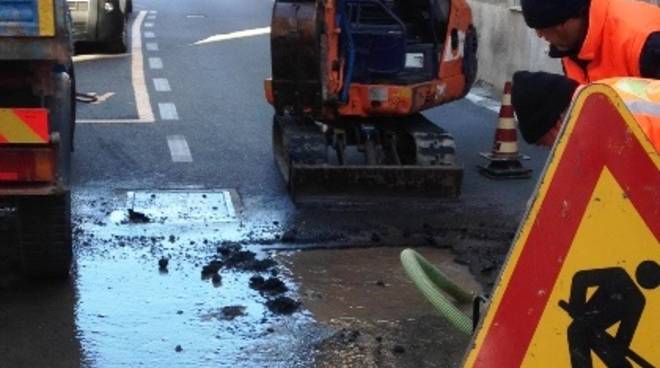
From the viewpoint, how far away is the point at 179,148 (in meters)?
10.0

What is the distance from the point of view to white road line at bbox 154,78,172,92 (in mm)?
13452

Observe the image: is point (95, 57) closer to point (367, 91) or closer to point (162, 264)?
point (367, 91)

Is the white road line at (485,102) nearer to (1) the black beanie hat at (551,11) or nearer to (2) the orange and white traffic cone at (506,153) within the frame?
(2) the orange and white traffic cone at (506,153)

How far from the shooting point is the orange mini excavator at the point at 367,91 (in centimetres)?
797

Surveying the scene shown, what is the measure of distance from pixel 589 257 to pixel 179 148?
7955 millimetres

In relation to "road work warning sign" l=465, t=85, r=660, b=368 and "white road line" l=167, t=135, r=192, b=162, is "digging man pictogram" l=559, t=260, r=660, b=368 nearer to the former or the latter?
"road work warning sign" l=465, t=85, r=660, b=368

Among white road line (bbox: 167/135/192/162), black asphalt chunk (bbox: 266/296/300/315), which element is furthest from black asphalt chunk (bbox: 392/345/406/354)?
white road line (bbox: 167/135/192/162)

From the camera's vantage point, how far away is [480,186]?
29.2 feet

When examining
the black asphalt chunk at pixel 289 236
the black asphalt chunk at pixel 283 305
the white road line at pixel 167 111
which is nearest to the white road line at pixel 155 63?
the white road line at pixel 167 111

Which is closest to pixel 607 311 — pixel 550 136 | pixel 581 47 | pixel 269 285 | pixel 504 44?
pixel 550 136

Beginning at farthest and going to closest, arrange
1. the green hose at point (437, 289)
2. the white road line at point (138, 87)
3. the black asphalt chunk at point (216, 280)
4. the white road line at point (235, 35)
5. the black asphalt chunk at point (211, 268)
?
the white road line at point (235, 35) < the white road line at point (138, 87) < the black asphalt chunk at point (211, 268) < the black asphalt chunk at point (216, 280) < the green hose at point (437, 289)

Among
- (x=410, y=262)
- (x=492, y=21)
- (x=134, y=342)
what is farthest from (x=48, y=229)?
(x=492, y=21)

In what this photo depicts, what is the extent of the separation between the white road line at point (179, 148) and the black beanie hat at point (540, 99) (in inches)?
270

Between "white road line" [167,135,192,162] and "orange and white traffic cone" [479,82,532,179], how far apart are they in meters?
2.62
